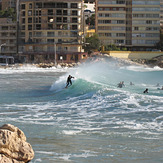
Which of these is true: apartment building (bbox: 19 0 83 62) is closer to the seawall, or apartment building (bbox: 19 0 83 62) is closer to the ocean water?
the seawall

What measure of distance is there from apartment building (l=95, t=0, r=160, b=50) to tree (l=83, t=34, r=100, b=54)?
10.5ft

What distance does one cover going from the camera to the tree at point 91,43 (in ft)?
322

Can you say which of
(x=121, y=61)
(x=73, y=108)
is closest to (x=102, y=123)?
(x=73, y=108)

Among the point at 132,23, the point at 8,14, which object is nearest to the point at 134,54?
the point at 132,23

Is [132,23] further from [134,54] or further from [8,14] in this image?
Result: [8,14]

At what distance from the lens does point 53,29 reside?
9925 cm

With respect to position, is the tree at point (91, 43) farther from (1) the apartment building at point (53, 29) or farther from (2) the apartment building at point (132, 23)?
(2) the apartment building at point (132, 23)

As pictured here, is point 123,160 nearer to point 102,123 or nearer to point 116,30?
point 102,123

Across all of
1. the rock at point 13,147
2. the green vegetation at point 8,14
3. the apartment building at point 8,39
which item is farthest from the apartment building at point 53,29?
the rock at point 13,147

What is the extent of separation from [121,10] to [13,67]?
3024cm

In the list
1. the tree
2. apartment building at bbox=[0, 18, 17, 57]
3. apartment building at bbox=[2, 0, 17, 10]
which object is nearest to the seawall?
the tree

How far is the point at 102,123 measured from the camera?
18.0m

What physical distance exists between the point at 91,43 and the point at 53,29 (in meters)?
8.93

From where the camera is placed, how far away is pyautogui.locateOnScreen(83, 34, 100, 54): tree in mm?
98000
